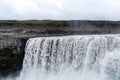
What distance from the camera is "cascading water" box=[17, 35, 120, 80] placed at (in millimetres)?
29266

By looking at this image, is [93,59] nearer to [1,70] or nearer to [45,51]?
[45,51]

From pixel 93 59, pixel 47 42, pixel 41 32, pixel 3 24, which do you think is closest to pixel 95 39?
pixel 93 59

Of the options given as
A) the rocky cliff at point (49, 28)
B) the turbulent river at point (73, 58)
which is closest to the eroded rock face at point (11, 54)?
the rocky cliff at point (49, 28)

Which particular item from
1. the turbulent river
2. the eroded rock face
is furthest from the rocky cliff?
the turbulent river

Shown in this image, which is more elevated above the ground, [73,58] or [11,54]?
[73,58]

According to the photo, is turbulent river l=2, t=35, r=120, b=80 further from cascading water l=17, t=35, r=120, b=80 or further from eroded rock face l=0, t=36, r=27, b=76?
eroded rock face l=0, t=36, r=27, b=76

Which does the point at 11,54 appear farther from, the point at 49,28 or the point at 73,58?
the point at 49,28

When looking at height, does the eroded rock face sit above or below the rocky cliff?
below

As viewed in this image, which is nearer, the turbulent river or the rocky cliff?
the turbulent river

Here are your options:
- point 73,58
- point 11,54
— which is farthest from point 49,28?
point 73,58

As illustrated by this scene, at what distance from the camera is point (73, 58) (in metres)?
31.8

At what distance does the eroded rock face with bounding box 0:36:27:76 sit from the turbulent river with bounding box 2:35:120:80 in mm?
999

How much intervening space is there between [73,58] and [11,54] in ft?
23.2

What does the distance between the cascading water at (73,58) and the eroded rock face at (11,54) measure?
42.0 inches
